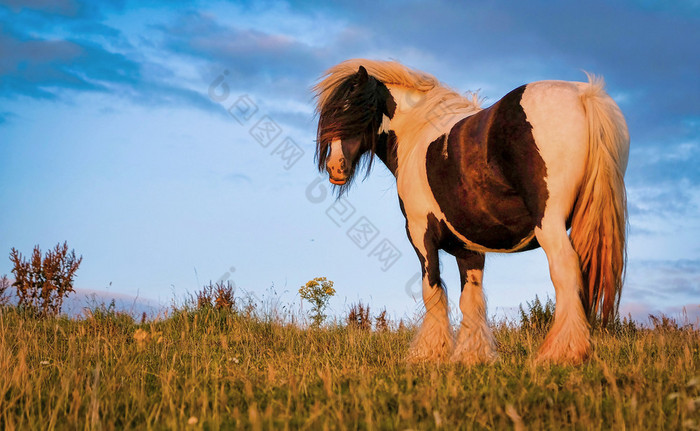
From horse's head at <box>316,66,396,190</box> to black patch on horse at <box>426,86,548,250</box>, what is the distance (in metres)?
1.26

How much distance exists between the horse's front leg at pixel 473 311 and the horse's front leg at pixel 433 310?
0.65 feet

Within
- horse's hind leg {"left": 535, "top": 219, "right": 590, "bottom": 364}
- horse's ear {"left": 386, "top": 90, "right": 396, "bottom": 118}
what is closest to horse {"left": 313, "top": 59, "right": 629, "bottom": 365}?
horse's hind leg {"left": 535, "top": 219, "right": 590, "bottom": 364}

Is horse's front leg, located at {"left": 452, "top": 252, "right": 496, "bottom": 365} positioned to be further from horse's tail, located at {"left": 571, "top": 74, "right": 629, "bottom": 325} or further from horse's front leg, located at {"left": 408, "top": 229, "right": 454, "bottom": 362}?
horse's tail, located at {"left": 571, "top": 74, "right": 629, "bottom": 325}

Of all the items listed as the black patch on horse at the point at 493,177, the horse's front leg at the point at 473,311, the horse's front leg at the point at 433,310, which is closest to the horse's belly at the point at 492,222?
the black patch on horse at the point at 493,177

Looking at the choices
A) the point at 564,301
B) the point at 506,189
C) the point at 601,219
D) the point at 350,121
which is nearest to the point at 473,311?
the point at 564,301

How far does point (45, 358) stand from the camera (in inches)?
284

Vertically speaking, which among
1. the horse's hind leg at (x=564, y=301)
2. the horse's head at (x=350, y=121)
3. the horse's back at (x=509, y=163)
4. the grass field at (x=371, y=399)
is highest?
the horse's head at (x=350, y=121)

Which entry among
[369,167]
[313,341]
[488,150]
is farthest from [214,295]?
[488,150]

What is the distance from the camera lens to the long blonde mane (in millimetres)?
7018

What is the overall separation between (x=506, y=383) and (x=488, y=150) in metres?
2.42

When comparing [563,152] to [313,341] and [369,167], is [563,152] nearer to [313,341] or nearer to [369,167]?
[369,167]

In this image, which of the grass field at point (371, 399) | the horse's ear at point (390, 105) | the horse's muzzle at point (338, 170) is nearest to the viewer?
the grass field at point (371, 399)

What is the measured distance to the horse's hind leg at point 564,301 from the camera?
5148 mm

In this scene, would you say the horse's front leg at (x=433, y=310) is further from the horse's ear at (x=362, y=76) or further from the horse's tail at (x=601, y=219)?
the horse's ear at (x=362, y=76)
